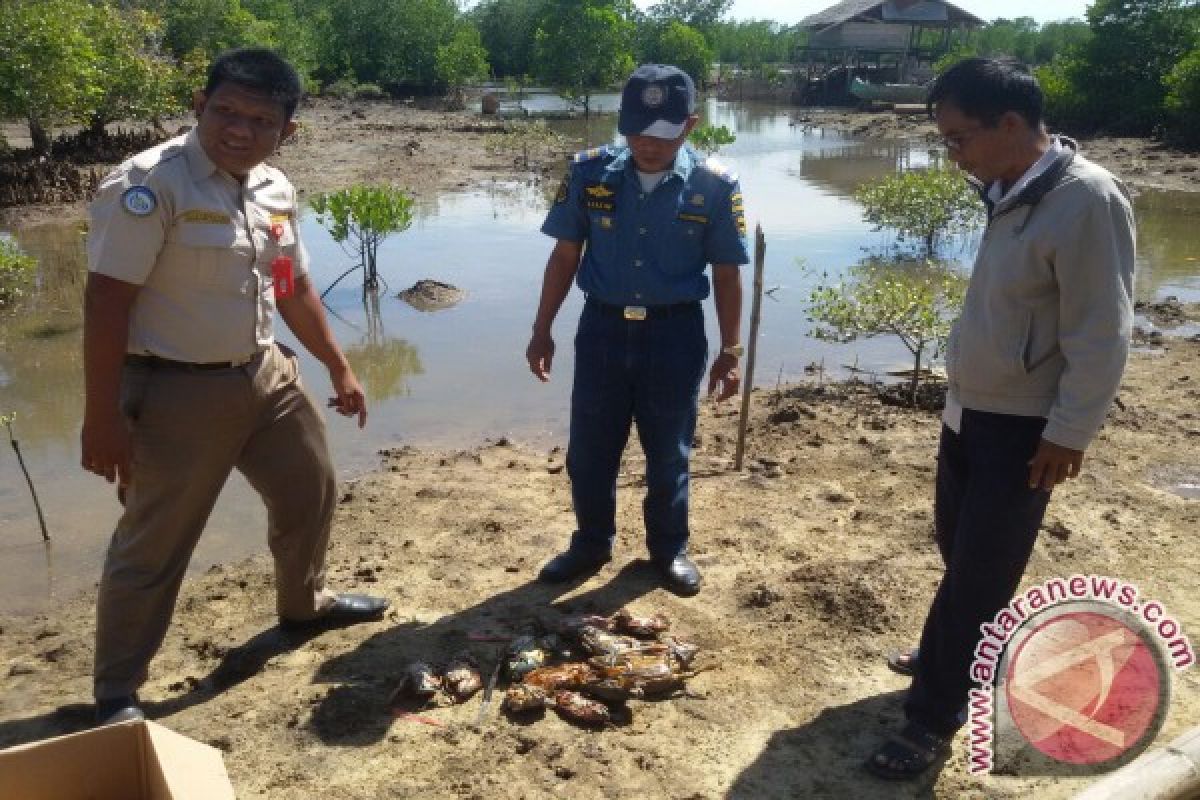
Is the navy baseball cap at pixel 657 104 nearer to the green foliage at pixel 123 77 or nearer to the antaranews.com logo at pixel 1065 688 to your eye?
the antaranews.com logo at pixel 1065 688

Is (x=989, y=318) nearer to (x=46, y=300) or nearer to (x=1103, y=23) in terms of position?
(x=46, y=300)

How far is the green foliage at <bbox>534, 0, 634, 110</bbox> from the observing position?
33.5 meters

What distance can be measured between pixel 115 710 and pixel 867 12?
43.3 meters

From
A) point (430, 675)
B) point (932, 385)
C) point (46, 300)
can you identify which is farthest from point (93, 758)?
point (46, 300)

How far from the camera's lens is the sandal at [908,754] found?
9.61 ft

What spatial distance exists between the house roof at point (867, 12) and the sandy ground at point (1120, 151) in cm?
801

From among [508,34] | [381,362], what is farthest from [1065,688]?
[508,34]

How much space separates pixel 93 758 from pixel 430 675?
126cm

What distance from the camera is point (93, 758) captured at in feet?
7.27

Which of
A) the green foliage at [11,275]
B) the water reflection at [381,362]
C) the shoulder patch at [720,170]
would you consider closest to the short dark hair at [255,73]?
the shoulder patch at [720,170]

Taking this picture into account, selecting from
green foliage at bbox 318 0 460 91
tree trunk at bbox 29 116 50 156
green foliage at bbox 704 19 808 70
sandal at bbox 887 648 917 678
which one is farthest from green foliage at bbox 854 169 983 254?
green foliage at bbox 704 19 808 70

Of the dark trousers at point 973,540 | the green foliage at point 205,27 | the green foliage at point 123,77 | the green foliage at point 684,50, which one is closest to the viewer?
the dark trousers at point 973,540

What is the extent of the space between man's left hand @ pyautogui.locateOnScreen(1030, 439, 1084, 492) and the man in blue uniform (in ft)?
4.72

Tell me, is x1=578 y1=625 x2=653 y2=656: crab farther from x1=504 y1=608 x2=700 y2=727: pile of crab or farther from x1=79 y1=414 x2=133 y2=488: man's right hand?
x1=79 y1=414 x2=133 y2=488: man's right hand
